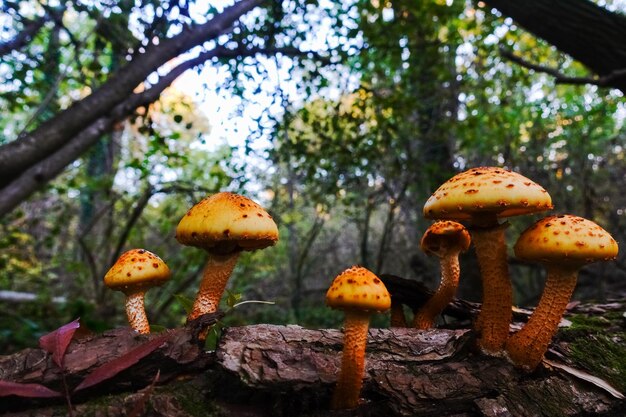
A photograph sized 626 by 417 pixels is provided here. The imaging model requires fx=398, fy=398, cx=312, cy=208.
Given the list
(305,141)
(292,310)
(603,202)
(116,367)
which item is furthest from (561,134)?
(116,367)

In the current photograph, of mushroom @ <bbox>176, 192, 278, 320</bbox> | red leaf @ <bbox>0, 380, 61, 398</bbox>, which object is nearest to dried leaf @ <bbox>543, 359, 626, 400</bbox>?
mushroom @ <bbox>176, 192, 278, 320</bbox>

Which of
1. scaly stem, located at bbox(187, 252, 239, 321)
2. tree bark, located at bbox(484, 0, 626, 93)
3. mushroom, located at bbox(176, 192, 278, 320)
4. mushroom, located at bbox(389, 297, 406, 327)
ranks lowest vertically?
mushroom, located at bbox(389, 297, 406, 327)

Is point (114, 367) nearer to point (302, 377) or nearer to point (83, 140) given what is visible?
point (302, 377)

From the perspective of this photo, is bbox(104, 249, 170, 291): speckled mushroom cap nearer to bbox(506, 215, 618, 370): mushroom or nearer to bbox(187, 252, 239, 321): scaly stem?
bbox(187, 252, 239, 321): scaly stem

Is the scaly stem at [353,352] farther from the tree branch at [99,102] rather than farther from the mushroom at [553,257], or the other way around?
the tree branch at [99,102]

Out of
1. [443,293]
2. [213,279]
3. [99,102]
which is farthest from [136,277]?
[99,102]

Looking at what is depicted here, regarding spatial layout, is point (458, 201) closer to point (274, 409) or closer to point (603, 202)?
point (274, 409)
